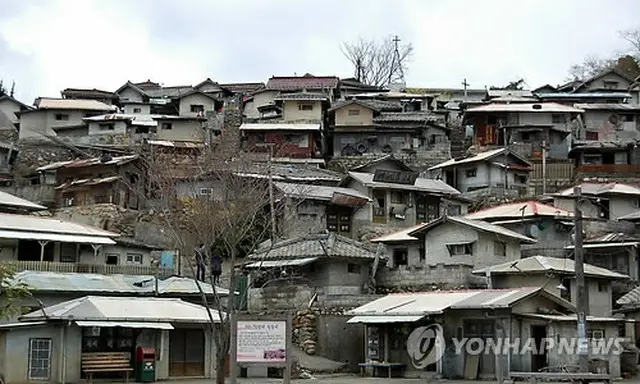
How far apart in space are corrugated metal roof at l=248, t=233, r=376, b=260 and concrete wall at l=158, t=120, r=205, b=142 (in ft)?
100

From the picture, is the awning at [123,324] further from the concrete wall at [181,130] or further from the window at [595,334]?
the concrete wall at [181,130]

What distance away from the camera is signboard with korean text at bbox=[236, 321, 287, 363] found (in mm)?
21688

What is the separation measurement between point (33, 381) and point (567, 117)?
163 ft

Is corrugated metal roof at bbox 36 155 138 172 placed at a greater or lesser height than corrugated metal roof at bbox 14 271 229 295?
greater

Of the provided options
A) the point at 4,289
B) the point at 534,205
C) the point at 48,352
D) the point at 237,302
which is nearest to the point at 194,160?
the point at 237,302

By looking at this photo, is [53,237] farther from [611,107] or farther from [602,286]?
[611,107]

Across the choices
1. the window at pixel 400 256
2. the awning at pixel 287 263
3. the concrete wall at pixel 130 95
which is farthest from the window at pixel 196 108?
the awning at pixel 287 263

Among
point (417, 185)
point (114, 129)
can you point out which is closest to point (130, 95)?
point (114, 129)

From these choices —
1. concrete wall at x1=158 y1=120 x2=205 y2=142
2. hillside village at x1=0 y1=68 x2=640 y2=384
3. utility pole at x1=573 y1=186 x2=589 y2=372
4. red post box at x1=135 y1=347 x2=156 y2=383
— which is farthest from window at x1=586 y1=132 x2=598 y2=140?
red post box at x1=135 y1=347 x2=156 y2=383

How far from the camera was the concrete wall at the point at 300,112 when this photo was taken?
7262 centimetres

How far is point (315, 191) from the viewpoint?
54219 mm

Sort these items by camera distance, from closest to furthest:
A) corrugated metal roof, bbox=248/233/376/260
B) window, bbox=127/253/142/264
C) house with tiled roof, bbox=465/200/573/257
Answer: corrugated metal roof, bbox=248/233/376/260, window, bbox=127/253/142/264, house with tiled roof, bbox=465/200/573/257

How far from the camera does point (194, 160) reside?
52.8m

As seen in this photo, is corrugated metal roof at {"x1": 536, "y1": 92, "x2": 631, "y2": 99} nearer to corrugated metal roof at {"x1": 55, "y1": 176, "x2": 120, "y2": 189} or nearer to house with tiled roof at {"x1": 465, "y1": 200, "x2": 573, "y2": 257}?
house with tiled roof at {"x1": 465, "y1": 200, "x2": 573, "y2": 257}
